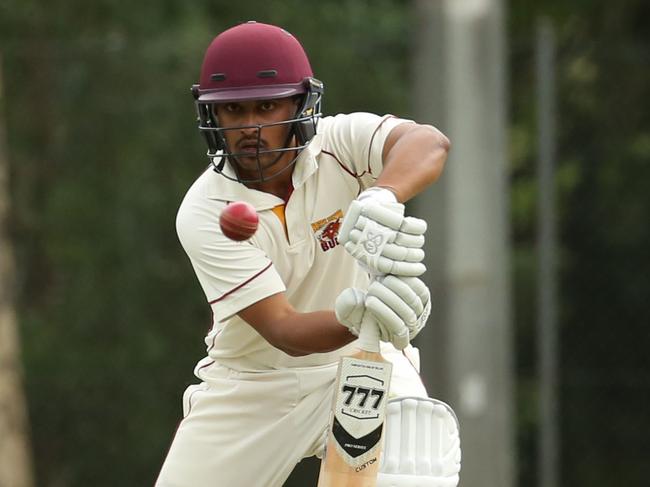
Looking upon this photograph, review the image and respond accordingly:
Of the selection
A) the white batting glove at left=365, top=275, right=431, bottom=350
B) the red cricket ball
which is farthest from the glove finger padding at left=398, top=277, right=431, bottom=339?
the red cricket ball

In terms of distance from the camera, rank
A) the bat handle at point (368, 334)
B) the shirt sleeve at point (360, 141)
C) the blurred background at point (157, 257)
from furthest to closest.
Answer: the blurred background at point (157, 257), the shirt sleeve at point (360, 141), the bat handle at point (368, 334)

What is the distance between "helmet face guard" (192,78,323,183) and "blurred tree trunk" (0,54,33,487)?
14.2 ft

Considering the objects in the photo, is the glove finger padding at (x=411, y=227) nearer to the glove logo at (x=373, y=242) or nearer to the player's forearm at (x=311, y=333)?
the glove logo at (x=373, y=242)

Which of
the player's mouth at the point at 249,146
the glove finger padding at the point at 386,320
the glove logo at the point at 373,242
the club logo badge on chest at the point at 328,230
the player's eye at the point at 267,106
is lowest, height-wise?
the glove finger padding at the point at 386,320

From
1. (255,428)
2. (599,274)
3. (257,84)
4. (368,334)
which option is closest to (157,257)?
(599,274)

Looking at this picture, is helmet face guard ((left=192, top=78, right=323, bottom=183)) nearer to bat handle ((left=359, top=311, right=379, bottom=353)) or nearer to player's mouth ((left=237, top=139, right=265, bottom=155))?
player's mouth ((left=237, top=139, right=265, bottom=155))

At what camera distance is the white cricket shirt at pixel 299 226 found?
4320mm

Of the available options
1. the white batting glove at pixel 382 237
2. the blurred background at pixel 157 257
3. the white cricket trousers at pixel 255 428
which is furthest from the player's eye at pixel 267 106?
the blurred background at pixel 157 257

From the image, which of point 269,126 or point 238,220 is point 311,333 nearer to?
point 238,220

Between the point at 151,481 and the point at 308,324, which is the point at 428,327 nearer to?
the point at 151,481

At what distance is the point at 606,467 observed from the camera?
8781 millimetres

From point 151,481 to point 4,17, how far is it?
3363 millimetres

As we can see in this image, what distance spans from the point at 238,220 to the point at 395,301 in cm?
43

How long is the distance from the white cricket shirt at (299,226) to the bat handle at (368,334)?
1.31 ft
